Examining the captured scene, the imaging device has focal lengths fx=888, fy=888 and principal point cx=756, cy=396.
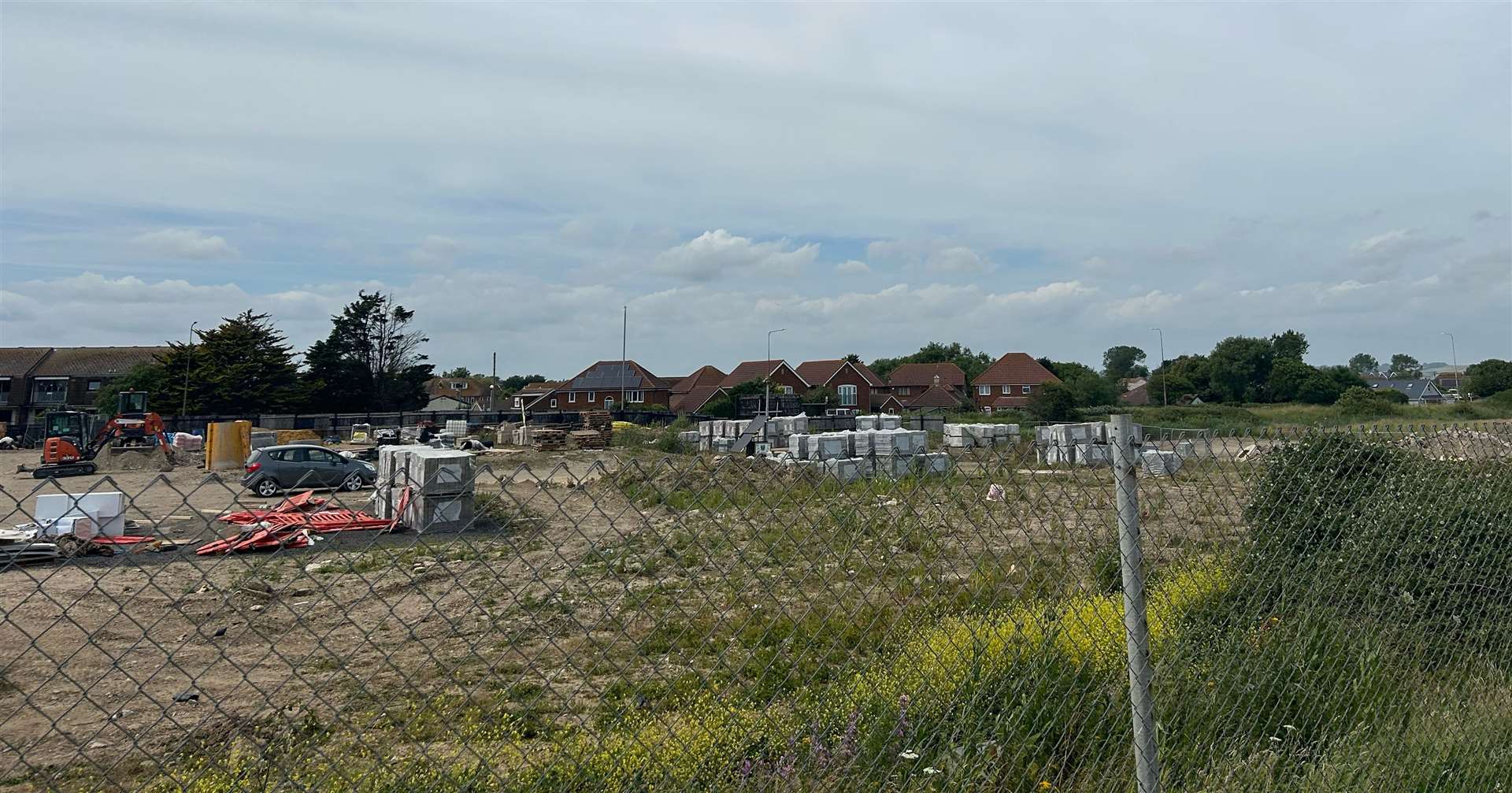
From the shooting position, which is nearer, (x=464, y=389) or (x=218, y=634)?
(x=218, y=634)

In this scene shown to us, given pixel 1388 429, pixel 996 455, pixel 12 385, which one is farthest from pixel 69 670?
pixel 12 385

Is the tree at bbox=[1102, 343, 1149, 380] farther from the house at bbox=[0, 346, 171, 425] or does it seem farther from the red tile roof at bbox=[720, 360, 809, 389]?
the house at bbox=[0, 346, 171, 425]

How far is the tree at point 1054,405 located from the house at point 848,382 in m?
23.0

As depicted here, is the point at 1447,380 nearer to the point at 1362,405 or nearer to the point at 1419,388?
the point at 1419,388

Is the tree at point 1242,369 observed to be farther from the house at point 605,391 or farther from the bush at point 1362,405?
the house at point 605,391

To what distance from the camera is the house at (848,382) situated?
7662cm

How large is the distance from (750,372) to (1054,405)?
3451cm

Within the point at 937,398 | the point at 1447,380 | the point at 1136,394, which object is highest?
the point at 1447,380

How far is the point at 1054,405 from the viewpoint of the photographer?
5109 centimetres

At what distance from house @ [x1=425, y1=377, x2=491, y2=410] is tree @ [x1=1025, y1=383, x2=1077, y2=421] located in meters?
64.6

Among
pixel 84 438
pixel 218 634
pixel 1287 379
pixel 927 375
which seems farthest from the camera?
pixel 927 375

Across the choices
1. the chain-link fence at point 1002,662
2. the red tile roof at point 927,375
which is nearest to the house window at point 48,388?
the red tile roof at point 927,375

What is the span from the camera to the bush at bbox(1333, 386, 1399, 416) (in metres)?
40.4

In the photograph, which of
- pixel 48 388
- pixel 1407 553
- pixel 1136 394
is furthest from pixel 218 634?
pixel 1136 394
